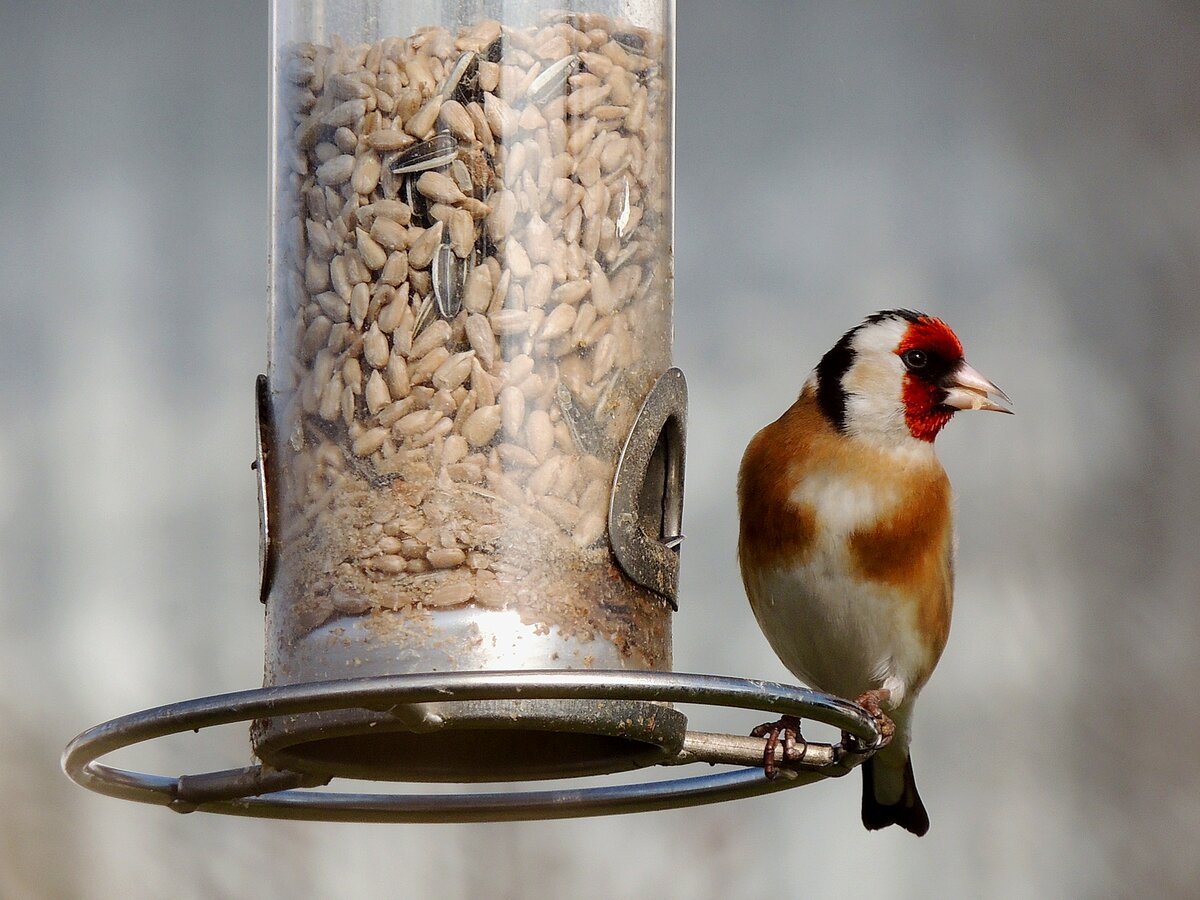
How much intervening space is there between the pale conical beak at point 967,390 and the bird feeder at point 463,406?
939 millimetres

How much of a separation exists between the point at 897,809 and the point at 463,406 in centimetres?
202

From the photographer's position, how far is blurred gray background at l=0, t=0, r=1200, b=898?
15.2 ft

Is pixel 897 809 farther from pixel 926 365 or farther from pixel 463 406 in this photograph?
pixel 463 406

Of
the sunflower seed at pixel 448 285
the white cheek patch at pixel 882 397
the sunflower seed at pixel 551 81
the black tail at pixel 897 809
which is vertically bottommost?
the black tail at pixel 897 809

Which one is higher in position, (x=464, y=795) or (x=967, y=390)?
(x=967, y=390)

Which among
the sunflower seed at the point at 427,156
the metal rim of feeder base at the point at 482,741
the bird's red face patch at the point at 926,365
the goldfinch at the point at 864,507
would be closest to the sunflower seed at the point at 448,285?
the sunflower seed at the point at 427,156

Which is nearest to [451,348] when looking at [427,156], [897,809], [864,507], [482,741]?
[427,156]

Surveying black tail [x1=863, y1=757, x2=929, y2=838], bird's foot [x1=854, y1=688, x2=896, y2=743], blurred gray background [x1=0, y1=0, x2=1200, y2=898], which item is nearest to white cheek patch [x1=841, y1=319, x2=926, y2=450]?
bird's foot [x1=854, y1=688, x2=896, y2=743]

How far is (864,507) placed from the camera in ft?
11.2

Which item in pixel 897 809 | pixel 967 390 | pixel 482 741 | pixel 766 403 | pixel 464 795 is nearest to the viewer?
pixel 464 795

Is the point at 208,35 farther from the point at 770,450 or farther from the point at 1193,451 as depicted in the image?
the point at 1193,451

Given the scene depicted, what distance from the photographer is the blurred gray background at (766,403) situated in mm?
4645

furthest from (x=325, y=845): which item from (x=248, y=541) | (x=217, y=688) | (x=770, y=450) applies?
(x=770, y=450)

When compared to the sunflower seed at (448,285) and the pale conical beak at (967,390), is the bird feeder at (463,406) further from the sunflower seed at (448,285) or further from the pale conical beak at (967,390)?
the pale conical beak at (967,390)
